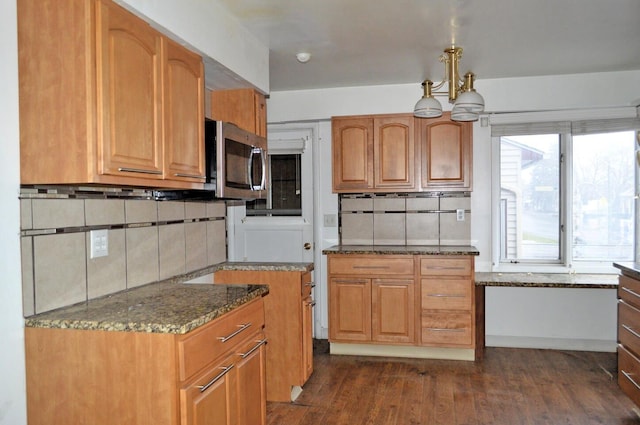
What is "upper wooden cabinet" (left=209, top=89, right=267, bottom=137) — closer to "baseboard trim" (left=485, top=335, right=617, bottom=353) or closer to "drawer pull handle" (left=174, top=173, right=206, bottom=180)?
"drawer pull handle" (left=174, top=173, right=206, bottom=180)

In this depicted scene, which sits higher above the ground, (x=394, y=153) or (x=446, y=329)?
(x=394, y=153)

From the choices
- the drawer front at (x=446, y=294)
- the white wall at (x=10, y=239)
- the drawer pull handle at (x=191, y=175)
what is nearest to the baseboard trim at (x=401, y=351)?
the drawer front at (x=446, y=294)

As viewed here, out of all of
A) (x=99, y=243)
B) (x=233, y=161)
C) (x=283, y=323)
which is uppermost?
(x=233, y=161)

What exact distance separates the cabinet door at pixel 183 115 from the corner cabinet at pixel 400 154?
6.54ft

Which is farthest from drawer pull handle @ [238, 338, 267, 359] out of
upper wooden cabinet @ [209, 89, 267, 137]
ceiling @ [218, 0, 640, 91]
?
ceiling @ [218, 0, 640, 91]

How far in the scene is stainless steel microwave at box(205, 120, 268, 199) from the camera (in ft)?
8.07

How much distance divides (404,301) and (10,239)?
9.31 feet

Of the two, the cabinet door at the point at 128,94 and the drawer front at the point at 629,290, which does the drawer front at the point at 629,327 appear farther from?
the cabinet door at the point at 128,94

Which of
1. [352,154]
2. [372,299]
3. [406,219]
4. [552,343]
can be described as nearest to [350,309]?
[372,299]

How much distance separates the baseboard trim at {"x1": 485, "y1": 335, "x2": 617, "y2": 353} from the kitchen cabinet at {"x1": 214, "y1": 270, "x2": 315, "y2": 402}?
197 centimetres

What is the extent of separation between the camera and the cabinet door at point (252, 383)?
2.06 meters

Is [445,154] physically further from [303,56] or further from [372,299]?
[303,56]

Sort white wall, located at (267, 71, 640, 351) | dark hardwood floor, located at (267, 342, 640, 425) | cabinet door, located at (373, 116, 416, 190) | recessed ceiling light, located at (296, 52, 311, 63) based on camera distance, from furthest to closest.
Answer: cabinet door, located at (373, 116, 416, 190) → white wall, located at (267, 71, 640, 351) → recessed ceiling light, located at (296, 52, 311, 63) → dark hardwood floor, located at (267, 342, 640, 425)

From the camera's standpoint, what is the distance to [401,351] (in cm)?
398
